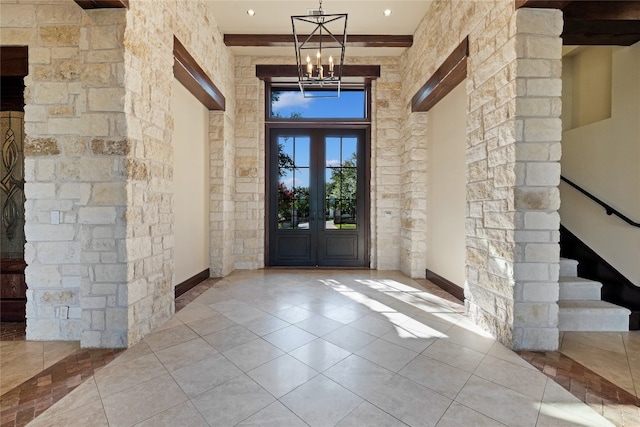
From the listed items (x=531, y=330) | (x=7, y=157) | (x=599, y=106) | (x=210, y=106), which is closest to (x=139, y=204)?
(x=7, y=157)

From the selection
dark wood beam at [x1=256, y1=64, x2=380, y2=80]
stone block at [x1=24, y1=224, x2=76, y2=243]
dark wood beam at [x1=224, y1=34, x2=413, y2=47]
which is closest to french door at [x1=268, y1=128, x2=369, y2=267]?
dark wood beam at [x1=256, y1=64, x2=380, y2=80]

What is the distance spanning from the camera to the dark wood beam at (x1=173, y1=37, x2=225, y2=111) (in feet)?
10.7

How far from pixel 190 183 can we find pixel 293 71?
2895 millimetres

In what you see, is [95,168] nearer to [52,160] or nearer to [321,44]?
[52,160]

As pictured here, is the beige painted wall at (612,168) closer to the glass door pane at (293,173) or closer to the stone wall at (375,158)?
the stone wall at (375,158)

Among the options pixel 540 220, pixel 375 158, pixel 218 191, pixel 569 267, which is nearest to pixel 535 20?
pixel 540 220

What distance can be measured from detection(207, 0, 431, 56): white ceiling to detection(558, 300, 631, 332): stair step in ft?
14.0

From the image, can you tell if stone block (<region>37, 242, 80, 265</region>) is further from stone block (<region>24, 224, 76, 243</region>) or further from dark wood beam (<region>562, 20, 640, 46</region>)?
dark wood beam (<region>562, 20, 640, 46</region>)

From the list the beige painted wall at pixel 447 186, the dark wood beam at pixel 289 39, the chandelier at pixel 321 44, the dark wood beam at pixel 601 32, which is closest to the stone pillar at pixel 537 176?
the dark wood beam at pixel 601 32

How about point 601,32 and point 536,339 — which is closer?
point 536,339

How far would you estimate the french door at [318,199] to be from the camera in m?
5.55

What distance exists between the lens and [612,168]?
3080mm

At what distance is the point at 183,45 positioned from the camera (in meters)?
3.35

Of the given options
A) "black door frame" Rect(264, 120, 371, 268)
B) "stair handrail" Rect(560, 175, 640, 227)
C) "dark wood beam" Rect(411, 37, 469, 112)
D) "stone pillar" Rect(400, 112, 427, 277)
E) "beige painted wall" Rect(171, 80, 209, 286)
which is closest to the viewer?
"stair handrail" Rect(560, 175, 640, 227)
